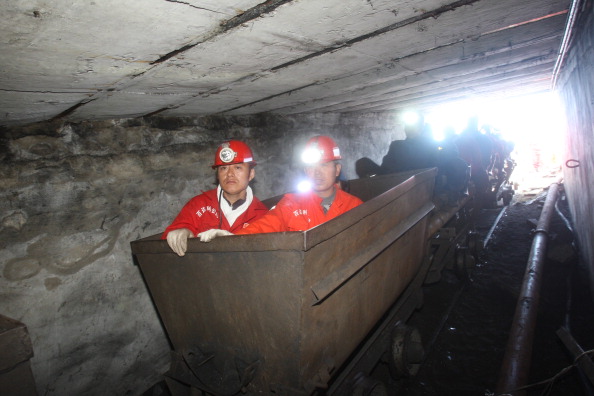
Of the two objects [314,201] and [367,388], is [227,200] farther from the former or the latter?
[367,388]

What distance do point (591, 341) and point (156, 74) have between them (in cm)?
471

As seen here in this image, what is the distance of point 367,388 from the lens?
2.11 metres

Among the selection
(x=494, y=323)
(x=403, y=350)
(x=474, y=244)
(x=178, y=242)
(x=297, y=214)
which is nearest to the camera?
(x=178, y=242)

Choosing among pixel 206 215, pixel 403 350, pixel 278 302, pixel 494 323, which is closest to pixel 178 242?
pixel 278 302

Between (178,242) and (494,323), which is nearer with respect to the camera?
(178,242)

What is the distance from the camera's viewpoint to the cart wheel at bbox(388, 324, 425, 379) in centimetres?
259

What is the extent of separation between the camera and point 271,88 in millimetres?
2949

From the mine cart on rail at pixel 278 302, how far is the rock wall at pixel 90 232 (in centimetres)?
91

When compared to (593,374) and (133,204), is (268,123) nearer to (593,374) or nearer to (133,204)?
(133,204)

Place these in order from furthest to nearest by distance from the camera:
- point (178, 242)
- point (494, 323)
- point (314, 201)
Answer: point (494, 323), point (314, 201), point (178, 242)

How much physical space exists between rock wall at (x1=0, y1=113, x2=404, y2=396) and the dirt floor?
273 centimetres

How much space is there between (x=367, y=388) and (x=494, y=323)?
2671 mm

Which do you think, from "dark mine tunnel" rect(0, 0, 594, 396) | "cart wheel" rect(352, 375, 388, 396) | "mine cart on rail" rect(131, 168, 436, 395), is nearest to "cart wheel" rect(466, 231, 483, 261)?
"dark mine tunnel" rect(0, 0, 594, 396)

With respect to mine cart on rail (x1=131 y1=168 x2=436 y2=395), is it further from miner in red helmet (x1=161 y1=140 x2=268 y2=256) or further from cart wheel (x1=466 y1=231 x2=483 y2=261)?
cart wheel (x1=466 y1=231 x2=483 y2=261)
